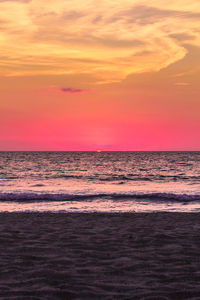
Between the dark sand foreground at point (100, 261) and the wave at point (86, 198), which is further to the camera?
the wave at point (86, 198)

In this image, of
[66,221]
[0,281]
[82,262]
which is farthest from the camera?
[66,221]

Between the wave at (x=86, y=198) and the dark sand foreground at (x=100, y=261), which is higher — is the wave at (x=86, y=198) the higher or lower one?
the lower one

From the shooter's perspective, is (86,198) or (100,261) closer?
(100,261)

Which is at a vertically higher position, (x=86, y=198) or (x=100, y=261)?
(x=100, y=261)

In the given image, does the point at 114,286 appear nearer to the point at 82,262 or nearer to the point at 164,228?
the point at 82,262

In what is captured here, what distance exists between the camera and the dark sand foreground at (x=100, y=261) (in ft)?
19.4

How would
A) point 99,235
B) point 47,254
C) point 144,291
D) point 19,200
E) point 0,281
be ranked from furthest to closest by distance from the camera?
point 19,200 < point 99,235 < point 47,254 < point 0,281 < point 144,291

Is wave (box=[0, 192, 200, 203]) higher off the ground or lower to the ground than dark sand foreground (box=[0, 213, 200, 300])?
lower

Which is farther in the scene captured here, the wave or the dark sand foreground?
the wave

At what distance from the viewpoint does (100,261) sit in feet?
25.1

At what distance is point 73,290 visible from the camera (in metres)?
5.92

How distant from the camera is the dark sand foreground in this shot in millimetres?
5898

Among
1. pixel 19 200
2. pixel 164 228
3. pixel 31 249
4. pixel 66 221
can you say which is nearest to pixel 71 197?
pixel 19 200

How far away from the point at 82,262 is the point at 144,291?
2006 mm
